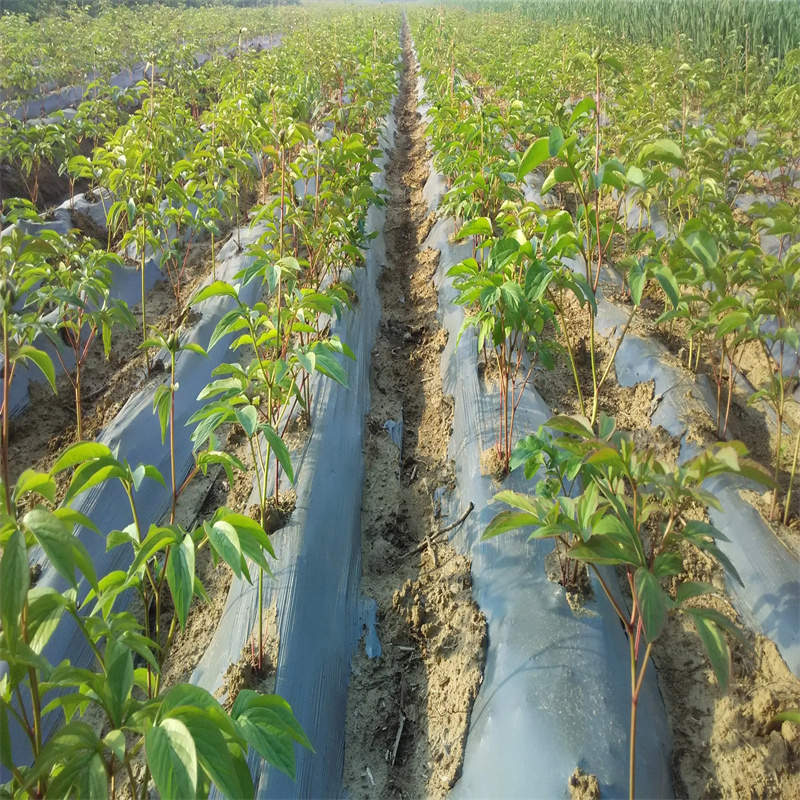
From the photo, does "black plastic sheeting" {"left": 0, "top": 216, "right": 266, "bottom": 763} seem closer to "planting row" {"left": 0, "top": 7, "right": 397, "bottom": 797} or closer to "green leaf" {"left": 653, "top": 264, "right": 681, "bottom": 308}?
Result: "planting row" {"left": 0, "top": 7, "right": 397, "bottom": 797}

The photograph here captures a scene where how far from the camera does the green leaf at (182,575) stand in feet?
3.50

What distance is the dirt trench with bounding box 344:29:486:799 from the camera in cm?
191

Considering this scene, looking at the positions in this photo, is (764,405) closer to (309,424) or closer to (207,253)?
(309,424)

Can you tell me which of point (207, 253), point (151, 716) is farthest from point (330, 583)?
point (207, 253)

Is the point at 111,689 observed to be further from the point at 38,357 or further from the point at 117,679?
the point at 38,357

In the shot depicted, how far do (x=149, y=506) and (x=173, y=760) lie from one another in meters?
2.17

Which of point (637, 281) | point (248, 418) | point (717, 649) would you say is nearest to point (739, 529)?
point (637, 281)

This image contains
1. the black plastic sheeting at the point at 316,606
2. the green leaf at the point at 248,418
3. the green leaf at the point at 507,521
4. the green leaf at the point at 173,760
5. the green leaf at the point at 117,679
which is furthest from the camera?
the black plastic sheeting at the point at 316,606

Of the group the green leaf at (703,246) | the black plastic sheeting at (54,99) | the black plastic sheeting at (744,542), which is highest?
the black plastic sheeting at (54,99)

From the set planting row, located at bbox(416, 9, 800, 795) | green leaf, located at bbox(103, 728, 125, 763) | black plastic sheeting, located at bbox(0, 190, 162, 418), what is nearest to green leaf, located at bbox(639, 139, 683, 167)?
planting row, located at bbox(416, 9, 800, 795)

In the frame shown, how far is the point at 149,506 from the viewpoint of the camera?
2.81 meters

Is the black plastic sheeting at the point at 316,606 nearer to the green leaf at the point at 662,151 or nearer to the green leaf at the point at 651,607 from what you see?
the green leaf at the point at 651,607

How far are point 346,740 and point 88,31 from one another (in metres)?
13.6

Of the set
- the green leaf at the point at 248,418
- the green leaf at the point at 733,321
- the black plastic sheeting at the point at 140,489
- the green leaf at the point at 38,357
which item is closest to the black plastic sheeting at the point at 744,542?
the green leaf at the point at 733,321
